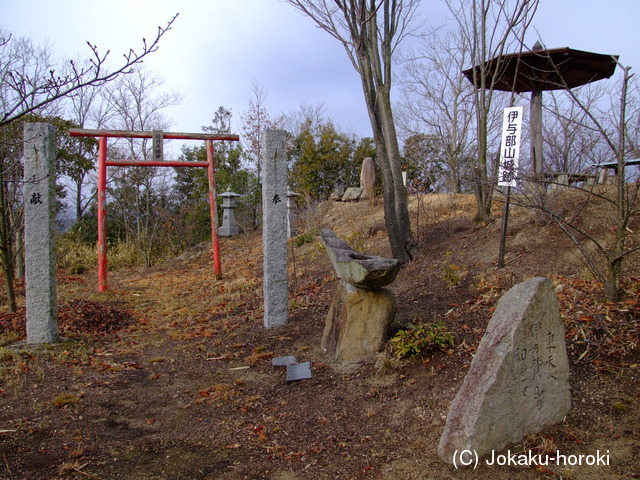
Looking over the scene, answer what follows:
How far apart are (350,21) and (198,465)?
20.9 feet

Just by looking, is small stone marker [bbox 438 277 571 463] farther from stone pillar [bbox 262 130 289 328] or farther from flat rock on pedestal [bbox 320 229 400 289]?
stone pillar [bbox 262 130 289 328]

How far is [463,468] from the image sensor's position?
2531 millimetres

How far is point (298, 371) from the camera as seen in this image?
4176 millimetres

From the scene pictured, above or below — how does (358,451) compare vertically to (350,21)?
below

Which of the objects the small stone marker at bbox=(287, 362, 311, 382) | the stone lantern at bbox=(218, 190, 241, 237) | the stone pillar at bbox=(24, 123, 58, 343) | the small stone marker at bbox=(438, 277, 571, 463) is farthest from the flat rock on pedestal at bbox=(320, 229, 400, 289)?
the stone lantern at bbox=(218, 190, 241, 237)

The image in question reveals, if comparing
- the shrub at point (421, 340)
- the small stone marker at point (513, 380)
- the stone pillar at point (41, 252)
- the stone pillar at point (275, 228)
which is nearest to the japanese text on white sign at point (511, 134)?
the shrub at point (421, 340)

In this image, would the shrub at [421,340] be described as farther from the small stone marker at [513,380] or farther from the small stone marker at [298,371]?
the small stone marker at [513,380]

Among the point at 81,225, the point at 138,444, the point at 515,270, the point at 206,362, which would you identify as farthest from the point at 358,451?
the point at 81,225

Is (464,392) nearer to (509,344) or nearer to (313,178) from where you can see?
(509,344)

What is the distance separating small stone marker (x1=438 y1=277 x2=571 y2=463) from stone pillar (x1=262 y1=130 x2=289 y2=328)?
336 centimetres

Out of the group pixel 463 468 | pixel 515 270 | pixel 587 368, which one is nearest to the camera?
pixel 463 468

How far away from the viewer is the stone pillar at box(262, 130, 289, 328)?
5.77m

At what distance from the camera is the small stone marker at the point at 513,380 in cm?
253

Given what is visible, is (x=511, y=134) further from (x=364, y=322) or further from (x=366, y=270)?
(x=364, y=322)
